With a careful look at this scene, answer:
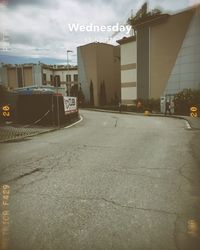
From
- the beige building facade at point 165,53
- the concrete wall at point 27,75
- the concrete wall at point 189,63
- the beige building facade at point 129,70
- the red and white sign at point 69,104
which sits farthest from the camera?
the concrete wall at point 27,75

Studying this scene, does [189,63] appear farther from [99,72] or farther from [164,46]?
[99,72]

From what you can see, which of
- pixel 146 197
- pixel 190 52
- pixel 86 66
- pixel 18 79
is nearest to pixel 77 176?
pixel 146 197

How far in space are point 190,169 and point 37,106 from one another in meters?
13.9

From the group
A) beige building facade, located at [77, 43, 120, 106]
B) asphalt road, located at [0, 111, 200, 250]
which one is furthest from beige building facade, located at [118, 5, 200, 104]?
asphalt road, located at [0, 111, 200, 250]

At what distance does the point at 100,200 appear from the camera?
5070 mm

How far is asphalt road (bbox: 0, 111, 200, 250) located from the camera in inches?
145

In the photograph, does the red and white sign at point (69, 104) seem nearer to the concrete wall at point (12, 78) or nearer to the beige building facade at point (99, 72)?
the beige building facade at point (99, 72)

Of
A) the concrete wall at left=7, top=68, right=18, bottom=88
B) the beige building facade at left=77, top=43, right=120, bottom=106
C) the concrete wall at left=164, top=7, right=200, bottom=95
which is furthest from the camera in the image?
the concrete wall at left=7, top=68, right=18, bottom=88

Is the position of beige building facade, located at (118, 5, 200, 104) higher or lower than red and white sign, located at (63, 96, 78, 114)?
higher

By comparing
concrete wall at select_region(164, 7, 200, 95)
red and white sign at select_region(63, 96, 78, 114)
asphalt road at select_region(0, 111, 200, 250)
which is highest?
concrete wall at select_region(164, 7, 200, 95)

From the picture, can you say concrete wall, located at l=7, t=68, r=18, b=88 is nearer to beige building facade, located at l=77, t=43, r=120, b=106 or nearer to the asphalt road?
beige building facade, located at l=77, t=43, r=120, b=106

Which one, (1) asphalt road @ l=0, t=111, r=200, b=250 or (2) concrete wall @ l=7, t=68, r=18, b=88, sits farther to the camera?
(2) concrete wall @ l=7, t=68, r=18, b=88

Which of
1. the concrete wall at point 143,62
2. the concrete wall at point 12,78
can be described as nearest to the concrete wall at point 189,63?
the concrete wall at point 143,62

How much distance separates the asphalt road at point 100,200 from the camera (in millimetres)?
3695
